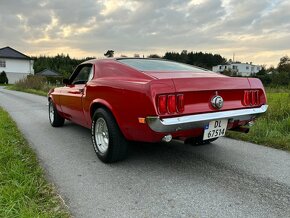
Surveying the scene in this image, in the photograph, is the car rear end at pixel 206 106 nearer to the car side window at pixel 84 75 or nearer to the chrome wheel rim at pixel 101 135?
the chrome wheel rim at pixel 101 135

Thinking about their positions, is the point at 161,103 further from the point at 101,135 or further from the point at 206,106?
the point at 101,135

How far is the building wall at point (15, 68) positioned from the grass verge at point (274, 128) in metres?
59.2

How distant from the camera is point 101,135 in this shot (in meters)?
4.71

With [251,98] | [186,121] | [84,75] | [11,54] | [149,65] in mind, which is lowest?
[186,121]

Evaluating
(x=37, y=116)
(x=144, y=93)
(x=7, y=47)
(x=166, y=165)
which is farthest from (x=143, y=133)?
(x=7, y=47)

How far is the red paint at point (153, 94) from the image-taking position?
142 inches

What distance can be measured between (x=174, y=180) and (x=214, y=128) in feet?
2.61

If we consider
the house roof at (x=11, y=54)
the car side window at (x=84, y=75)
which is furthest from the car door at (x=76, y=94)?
the house roof at (x=11, y=54)

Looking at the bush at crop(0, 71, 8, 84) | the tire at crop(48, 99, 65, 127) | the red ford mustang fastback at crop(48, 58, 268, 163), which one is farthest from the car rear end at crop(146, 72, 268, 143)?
the bush at crop(0, 71, 8, 84)

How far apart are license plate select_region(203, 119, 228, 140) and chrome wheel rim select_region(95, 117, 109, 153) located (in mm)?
1375

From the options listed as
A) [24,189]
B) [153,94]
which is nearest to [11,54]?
[24,189]

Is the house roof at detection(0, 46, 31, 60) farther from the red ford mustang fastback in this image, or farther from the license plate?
the license plate

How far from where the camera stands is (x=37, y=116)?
9445mm

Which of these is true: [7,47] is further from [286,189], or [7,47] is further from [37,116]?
[286,189]
